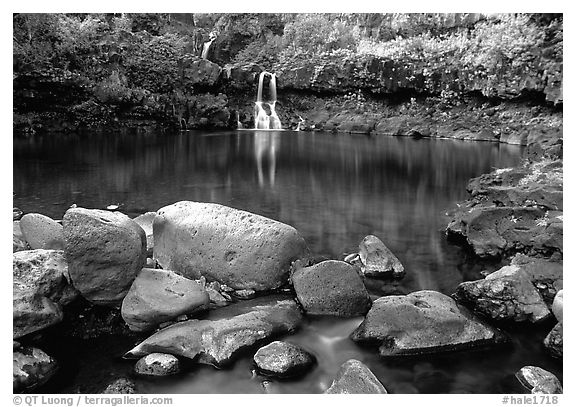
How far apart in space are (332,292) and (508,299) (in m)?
2.11

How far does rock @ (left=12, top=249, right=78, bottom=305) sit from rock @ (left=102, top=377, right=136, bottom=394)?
1505 millimetres

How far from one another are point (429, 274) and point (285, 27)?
36.3 metres

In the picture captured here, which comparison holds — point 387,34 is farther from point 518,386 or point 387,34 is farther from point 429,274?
point 518,386

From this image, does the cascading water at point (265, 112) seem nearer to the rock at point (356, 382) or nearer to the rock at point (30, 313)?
the rock at point (30, 313)

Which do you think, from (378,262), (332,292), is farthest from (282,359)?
(378,262)

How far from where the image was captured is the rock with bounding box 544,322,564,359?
5102 mm

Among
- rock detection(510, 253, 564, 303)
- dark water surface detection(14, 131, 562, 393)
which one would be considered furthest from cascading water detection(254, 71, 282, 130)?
rock detection(510, 253, 564, 303)

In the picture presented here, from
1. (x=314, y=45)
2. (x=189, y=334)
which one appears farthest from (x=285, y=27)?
(x=189, y=334)

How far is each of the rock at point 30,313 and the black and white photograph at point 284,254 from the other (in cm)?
2

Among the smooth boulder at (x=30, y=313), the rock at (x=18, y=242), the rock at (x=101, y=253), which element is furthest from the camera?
the rock at (x=18, y=242)

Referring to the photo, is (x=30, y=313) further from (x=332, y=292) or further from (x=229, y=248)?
(x=332, y=292)

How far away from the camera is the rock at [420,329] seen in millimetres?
5188

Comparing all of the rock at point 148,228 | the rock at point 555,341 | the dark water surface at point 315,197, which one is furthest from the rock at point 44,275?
the rock at point 555,341

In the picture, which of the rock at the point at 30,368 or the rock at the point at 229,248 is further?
the rock at the point at 229,248
